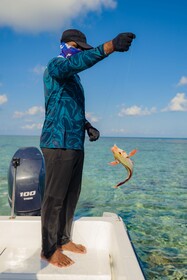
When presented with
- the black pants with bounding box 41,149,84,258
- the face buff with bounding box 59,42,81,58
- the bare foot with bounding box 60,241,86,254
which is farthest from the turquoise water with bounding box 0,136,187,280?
the face buff with bounding box 59,42,81,58

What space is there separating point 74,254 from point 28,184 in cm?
153

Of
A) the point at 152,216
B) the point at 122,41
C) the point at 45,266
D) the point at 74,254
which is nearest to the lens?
the point at 122,41

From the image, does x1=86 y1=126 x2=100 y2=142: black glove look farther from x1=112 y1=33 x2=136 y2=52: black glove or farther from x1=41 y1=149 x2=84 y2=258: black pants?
x1=112 y1=33 x2=136 y2=52: black glove

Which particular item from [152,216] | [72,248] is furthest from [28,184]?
[152,216]

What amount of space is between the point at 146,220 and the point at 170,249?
1643mm

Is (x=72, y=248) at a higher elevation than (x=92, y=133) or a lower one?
lower

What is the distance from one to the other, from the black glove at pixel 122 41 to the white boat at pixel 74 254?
1.43 meters

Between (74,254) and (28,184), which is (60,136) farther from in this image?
(28,184)

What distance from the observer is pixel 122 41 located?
6.75 ft

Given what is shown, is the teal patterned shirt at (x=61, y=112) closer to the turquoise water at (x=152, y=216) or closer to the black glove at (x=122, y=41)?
the black glove at (x=122, y=41)

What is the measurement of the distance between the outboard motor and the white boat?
74cm

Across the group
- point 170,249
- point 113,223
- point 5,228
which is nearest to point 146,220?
point 170,249

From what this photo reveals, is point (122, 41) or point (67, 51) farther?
point (67, 51)

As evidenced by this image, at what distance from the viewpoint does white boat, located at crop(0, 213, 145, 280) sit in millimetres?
2391
